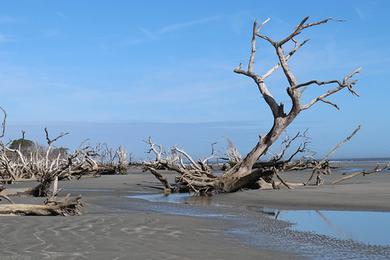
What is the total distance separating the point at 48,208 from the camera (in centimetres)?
854

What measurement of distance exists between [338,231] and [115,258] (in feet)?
11.9

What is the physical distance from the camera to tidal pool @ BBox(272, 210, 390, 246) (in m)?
6.91

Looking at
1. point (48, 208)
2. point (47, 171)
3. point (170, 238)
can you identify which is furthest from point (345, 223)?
point (47, 171)

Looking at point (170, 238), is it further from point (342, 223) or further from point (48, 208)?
point (342, 223)

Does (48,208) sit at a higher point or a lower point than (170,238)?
higher

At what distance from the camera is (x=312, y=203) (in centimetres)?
1140

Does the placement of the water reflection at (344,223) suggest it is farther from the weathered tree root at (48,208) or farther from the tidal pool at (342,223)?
the weathered tree root at (48,208)

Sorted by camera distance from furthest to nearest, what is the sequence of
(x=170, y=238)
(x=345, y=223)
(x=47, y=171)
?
(x=47, y=171)
(x=345, y=223)
(x=170, y=238)

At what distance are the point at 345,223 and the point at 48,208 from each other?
4.78 metres

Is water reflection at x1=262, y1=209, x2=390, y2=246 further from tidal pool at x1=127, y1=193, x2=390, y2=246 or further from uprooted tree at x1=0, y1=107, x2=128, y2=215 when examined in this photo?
uprooted tree at x1=0, y1=107, x2=128, y2=215

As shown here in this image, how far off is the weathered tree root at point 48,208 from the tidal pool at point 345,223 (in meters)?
3.54

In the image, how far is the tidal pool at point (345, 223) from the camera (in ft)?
22.7

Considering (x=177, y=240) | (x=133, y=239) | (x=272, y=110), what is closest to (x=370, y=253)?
(x=177, y=240)

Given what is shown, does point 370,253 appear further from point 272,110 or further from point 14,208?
point 272,110
